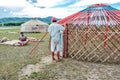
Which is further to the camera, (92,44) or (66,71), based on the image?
(92,44)

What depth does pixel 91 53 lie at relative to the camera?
22.9 ft

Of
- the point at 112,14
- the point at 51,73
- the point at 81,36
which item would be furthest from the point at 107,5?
the point at 51,73

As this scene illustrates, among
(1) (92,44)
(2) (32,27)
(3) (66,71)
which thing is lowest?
(3) (66,71)

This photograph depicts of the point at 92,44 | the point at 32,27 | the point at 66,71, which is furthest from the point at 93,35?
the point at 32,27

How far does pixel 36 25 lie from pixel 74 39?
15453 millimetres

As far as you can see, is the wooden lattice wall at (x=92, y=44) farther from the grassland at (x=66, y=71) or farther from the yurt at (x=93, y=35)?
the grassland at (x=66, y=71)

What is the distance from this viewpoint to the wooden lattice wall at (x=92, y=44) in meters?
6.90

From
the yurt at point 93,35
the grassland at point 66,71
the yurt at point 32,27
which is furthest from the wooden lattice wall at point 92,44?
the yurt at point 32,27

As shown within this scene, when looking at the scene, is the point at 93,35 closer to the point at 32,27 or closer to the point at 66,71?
the point at 66,71

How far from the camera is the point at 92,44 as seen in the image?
7402 millimetres

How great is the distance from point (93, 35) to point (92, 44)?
0.27 meters

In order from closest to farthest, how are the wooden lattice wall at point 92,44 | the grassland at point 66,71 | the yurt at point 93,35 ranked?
the grassland at point 66,71
the wooden lattice wall at point 92,44
the yurt at point 93,35

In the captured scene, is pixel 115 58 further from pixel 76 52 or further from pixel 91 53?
pixel 76 52

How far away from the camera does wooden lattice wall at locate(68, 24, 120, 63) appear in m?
6.90
